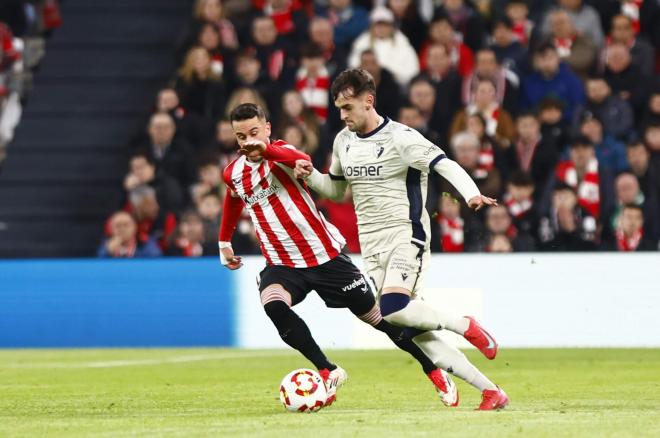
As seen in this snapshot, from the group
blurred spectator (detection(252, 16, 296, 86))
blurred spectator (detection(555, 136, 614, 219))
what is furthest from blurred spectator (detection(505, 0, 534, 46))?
blurred spectator (detection(252, 16, 296, 86))

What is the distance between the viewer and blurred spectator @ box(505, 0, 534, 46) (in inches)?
719

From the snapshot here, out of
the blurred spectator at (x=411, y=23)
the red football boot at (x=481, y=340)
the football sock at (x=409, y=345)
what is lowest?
the football sock at (x=409, y=345)

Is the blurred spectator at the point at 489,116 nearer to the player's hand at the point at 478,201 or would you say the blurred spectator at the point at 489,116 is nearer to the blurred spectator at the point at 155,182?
the blurred spectator at the point at 155,182

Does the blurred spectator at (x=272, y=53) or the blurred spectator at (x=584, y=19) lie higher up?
the blurred spectator at (x=584, y=19)

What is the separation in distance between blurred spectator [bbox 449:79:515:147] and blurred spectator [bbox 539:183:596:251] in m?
1.21

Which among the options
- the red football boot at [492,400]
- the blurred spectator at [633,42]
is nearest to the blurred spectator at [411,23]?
the blurred spectator at [633,42]

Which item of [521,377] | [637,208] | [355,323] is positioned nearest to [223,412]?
[521,377]

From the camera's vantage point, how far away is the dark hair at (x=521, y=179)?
16.0m

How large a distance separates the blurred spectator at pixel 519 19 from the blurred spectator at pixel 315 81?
7.48ft

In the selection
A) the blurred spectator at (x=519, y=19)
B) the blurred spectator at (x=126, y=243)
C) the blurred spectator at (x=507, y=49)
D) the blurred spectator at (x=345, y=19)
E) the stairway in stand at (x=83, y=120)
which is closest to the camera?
the blurred spectator at (x=126, y=243)

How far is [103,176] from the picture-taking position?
20.0m

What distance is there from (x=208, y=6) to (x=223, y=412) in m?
10.3

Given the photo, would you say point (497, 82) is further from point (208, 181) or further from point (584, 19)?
point (208, 181)

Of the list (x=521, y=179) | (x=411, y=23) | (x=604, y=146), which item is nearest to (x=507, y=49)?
(x=411, y=23)
